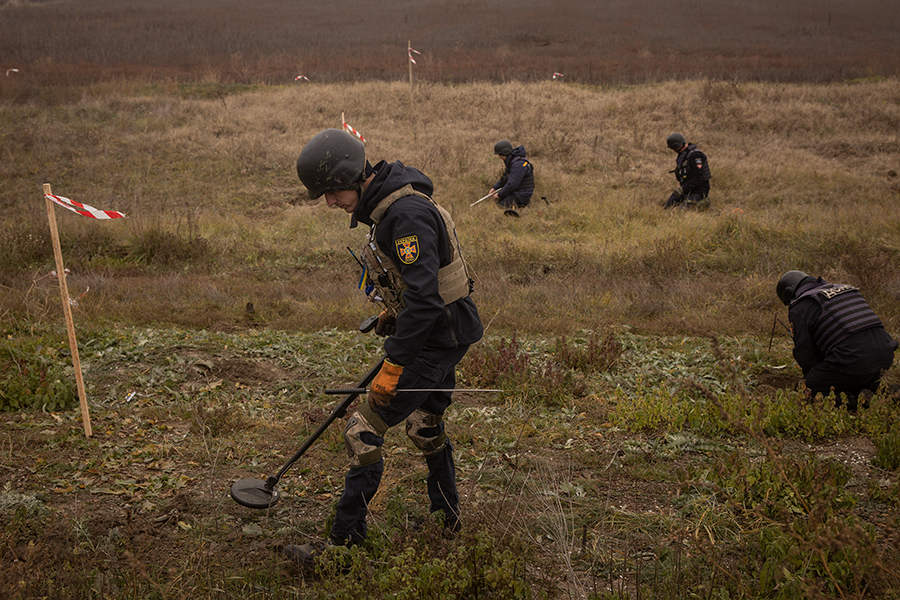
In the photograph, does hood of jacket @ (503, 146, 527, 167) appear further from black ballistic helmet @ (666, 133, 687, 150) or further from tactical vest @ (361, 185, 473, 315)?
tactical vest @ (361, 185, 473, 315)

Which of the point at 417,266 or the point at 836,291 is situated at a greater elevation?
the point at 417,266

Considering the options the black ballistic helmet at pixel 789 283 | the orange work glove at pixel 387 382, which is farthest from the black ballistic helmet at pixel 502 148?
the orange work glove at pixel 387 382

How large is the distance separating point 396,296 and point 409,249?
438mm

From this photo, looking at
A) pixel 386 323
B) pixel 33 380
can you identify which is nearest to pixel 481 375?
pixel 386 323

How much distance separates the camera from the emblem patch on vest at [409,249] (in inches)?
120

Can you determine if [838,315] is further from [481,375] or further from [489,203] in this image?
[489,203]

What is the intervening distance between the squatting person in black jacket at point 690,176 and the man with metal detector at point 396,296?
11.4 meters

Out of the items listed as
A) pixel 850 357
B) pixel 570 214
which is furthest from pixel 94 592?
pixel 570 214

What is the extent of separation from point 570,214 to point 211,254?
755cm

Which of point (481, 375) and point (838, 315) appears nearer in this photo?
point (838, 315)

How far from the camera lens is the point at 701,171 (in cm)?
1321

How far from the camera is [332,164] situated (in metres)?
3.23

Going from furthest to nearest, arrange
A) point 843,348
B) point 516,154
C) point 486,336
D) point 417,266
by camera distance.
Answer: point 516,154, point 486,336, point 843,348, point 417,266

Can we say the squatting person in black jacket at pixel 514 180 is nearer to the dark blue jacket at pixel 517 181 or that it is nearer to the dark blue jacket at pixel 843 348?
the dark blue jacket at pixel 517 181
